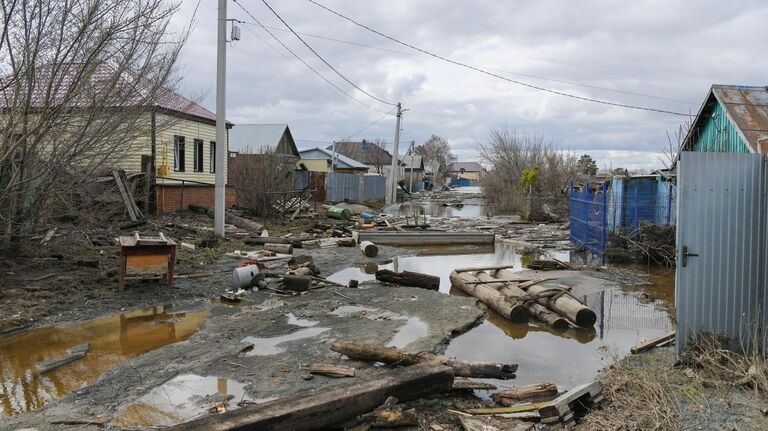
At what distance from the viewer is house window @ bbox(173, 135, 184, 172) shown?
72.9 feet

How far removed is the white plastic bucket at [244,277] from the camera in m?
9.61

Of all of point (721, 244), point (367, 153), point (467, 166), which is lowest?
point (721, 244)

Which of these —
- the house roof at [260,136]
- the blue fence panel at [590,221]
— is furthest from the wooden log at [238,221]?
the house roof at [260,136]

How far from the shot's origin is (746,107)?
13.9 m

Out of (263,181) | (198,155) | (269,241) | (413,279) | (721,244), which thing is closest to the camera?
(721,244)

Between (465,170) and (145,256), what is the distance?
470 ft

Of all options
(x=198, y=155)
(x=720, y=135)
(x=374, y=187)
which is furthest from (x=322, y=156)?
(x=720, y=135)

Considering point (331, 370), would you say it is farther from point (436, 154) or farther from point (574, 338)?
point (436, 154)

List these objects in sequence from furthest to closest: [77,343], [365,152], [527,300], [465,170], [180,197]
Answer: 1. [465,170]
2. [365,152]
3. [180,197]
4. [527,300]
5. [77,343]

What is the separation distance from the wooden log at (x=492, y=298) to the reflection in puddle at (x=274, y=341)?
9.16 feet

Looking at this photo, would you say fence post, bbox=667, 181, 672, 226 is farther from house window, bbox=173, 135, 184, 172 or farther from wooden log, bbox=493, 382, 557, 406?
house window, bbox=173, 135, 184, 172

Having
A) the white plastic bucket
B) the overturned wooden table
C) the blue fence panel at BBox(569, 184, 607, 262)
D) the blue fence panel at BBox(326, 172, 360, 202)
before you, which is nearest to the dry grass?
the white plastic bucket

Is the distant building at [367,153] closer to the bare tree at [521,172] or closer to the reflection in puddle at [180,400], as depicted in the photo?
the bare tree at [521,172]

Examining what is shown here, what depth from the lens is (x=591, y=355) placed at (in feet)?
21.7
